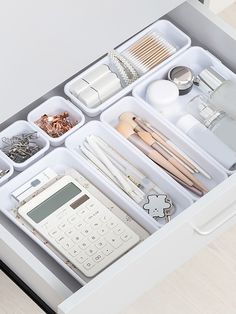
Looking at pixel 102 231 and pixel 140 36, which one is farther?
pixel 140 36

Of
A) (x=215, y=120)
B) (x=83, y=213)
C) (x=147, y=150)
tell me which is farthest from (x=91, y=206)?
(x=215, y=120)

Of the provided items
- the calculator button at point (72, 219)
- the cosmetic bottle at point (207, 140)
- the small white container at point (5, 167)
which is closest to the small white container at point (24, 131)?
the small white container at point (5, 167)

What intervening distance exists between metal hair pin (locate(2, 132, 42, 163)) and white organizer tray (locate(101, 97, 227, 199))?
11cm

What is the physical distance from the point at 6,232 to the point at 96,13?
0.33 meters

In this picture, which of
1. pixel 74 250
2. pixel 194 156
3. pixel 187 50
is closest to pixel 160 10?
pixel 187 50

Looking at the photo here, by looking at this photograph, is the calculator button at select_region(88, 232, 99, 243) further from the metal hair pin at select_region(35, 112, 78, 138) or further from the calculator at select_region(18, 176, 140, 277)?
the metal hair pin at select_region(35, 112, 78, 138)

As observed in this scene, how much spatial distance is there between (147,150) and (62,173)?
13cm

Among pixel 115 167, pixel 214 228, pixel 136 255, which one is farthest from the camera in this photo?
pixel 115 167

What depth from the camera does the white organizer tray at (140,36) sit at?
5.38ft

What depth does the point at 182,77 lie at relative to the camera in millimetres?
1672

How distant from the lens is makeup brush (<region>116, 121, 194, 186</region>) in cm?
160

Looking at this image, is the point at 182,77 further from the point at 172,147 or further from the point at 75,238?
the point at 75,238

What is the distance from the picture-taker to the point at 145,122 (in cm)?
165

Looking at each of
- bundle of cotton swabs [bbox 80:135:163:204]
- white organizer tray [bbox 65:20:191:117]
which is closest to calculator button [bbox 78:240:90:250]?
bundle of cotton swabs [bbox 80:135:163:204]
